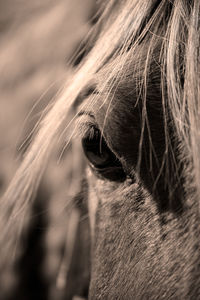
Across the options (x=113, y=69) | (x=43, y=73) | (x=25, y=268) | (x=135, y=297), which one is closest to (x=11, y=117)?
(x=43, y=73)

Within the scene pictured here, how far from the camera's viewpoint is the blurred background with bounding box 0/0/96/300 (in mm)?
1074

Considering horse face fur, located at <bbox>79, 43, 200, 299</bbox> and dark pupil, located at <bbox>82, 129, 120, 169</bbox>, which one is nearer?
horse face fur, located at <bbox>79, 43, 200, 299</bbox>

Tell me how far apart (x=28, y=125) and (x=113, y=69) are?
19.4 inches

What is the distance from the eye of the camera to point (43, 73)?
131cm

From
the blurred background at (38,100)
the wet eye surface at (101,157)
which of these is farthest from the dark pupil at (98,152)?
the blurred background at (38,100)

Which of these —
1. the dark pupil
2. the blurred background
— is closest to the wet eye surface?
the dark pupil

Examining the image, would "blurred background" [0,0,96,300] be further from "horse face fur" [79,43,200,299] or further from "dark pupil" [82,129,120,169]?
"horse face fur" [79,43,200,299]

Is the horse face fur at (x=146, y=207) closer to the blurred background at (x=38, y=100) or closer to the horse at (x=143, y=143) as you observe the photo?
the horse at (x=143, y=143)

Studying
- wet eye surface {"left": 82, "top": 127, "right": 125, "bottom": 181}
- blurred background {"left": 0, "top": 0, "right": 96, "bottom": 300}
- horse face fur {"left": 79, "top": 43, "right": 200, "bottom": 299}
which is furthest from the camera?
blurred background {"left": 0, "top": 0, "right": 96, "bottom": 300}

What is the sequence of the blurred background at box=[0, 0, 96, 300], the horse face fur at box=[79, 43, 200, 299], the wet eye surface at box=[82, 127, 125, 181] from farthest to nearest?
the blurred background at box=[0, 0, 96, 300], the wet eye surface at box=[82, 127, 125, 181], the horse face fur at box=[79, 43, 200, 299]

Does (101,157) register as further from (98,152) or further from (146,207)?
(146,207)

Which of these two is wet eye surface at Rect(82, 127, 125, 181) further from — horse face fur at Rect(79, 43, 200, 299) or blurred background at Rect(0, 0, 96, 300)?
blurred background at Rect(0, 0, 96, 300)

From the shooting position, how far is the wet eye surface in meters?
0.76

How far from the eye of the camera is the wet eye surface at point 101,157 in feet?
2.48
